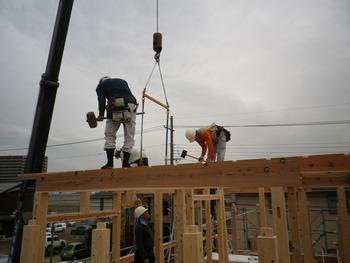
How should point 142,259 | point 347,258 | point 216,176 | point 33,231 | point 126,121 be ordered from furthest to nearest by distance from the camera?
1. point 347,258
2. point 142,259
3. point 126,121
4. point 33,231
5. point 216,176

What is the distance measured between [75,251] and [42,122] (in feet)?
40.1

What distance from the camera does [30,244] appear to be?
10.2 feet

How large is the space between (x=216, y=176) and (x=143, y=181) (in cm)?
85

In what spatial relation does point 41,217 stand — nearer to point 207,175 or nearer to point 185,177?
point 185,177

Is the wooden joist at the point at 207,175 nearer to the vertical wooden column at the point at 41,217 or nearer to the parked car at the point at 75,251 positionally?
the vertical wooden column at the point at 41,217

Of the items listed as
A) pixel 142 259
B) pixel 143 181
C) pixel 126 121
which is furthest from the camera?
pixel 142 259

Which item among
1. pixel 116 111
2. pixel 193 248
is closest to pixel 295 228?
pixel 193 248

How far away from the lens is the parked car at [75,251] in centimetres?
1492

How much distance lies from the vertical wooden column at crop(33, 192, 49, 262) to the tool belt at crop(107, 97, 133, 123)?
1.41m

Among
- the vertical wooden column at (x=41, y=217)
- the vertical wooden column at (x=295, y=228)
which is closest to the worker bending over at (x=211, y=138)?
the vertical wooden column at (x=295, y=228)

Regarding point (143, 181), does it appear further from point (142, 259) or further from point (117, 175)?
point (142, 259)

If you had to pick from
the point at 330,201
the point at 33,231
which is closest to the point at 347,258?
the point at 33,231

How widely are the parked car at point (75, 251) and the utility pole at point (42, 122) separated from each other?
11.0m

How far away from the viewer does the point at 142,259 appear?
5.15m
